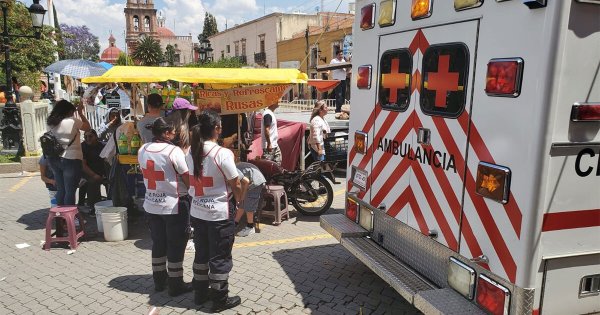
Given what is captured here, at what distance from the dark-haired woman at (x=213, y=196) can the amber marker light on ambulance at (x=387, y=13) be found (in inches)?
71.7

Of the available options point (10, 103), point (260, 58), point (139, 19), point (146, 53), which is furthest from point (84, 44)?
point (10, 103)

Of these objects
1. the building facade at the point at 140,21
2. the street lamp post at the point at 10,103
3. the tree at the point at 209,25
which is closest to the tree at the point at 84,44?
the building facade at the point at 140,21

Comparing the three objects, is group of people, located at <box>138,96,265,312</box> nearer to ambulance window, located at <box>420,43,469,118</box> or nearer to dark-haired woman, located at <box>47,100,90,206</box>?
ambulance window, located at <box>420,43,469,118</box>

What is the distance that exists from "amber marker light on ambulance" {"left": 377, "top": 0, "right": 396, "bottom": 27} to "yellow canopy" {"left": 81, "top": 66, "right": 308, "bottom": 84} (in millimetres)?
2848

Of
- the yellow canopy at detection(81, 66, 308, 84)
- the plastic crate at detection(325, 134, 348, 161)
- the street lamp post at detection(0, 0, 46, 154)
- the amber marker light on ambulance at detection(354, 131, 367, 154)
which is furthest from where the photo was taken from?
the street lamp post at detection(0, 0, 46, 154)

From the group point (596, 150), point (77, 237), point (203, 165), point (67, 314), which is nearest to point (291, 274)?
point (203, 165)

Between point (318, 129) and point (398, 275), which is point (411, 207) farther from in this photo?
point (318, 129)

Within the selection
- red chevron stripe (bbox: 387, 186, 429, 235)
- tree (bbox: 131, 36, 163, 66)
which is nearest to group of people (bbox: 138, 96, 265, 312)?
red chevron stripe (bbox: 387, 186, 429, 235)

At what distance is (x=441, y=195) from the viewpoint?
10.9 feet

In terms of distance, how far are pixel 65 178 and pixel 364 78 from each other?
4.56 metres

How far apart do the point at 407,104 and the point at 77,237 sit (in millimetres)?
4679

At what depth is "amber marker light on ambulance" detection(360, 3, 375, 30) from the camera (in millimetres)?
4193

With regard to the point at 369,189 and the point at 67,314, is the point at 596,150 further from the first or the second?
the point at 67,314

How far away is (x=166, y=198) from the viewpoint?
4191 mm
